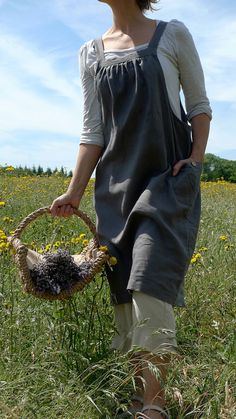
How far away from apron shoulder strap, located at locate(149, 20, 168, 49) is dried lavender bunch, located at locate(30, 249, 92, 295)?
3.11ft

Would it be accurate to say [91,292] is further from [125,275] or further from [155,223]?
[155,223]

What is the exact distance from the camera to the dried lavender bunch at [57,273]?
291 cm

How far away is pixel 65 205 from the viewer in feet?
10.4

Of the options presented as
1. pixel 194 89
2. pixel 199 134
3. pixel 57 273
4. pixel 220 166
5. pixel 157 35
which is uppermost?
pixel 157 35

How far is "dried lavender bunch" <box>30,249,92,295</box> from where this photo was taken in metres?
2.91

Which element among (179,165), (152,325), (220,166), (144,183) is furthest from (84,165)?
(220,166)

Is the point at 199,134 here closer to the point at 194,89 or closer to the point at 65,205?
the point at 194,89

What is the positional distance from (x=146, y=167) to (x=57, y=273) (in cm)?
58

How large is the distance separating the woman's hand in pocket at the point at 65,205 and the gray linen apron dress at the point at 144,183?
145 millimetres

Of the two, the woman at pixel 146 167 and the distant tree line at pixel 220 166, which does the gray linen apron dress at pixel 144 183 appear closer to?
the woman at pixel 146 167

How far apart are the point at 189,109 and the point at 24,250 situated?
930mm

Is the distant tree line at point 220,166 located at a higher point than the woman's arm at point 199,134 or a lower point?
lower

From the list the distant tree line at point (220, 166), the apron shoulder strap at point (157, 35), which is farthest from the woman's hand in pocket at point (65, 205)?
the distant tree line at point (220, 166)

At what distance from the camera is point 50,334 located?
3.20 metres
